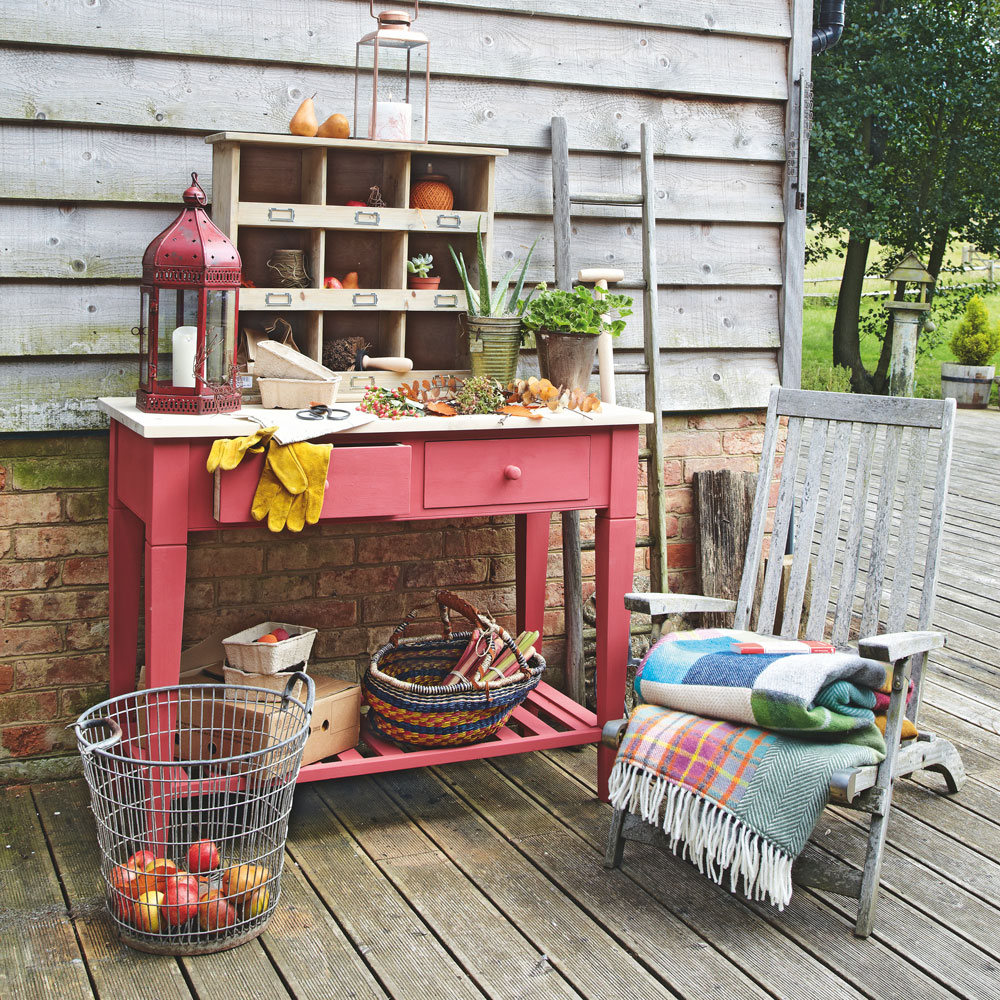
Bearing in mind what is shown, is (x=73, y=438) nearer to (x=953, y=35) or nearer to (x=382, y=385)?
(x=382, y=385)

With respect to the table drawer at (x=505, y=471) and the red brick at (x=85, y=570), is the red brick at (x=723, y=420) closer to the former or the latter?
the table drawer at (x=505, y=471)

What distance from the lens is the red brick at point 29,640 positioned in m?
3.07

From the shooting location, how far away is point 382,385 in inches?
123

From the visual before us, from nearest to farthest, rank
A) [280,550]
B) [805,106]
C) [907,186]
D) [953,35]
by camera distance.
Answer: [280,550]
[805,106]
[953,35]
[907,186]

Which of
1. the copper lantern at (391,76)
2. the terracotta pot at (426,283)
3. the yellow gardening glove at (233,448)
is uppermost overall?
the copper lantern at (391,76)

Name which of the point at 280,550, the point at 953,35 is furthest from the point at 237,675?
the point at 953,35

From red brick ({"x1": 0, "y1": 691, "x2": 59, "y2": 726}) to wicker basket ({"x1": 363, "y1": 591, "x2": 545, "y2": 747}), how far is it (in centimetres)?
86

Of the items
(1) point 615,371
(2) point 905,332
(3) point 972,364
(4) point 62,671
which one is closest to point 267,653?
(4) point 62,671

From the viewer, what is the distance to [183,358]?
274cm

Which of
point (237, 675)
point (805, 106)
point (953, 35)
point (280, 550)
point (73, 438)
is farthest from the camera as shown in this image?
point (953, 35)

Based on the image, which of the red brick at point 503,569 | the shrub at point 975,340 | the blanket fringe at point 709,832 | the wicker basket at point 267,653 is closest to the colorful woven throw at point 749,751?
the blanket fringe at point 709,832

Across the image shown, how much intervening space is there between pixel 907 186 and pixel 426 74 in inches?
384

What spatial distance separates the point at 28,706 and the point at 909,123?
10529 mm

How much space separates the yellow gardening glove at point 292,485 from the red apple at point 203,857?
0.68m
